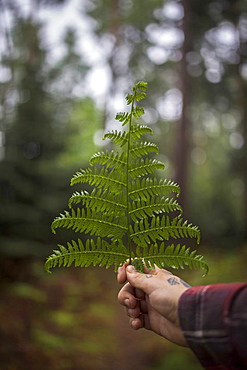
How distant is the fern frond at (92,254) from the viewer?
4.61ft

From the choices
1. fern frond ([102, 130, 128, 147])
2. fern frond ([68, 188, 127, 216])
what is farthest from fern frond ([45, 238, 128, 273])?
fern frond ([102, 130, 128, 147])

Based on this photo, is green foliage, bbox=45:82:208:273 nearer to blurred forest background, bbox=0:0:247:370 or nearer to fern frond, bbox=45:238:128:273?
fern frond, bbox=45:238:128:273

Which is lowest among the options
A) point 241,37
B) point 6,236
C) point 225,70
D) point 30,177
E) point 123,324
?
point 123,324

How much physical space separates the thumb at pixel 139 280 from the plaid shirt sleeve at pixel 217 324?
7.3 inches

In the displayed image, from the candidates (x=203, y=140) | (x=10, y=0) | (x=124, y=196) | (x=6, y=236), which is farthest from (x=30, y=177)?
(x=203, y=140)

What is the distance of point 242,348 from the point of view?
3.66ft

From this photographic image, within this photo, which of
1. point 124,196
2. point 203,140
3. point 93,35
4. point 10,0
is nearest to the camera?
point 124,196

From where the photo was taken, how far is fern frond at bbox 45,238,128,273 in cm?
141

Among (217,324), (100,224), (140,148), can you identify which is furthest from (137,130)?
(217,324)

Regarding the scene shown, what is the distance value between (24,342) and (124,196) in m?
5.38

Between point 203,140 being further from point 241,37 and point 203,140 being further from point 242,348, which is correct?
point 242,348

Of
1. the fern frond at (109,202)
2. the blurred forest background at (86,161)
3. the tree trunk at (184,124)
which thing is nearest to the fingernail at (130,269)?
the fern frond at (109,202)

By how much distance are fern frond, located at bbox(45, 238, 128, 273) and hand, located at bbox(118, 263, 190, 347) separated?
0.07 m

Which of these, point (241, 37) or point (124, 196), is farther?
point (241, 37)
